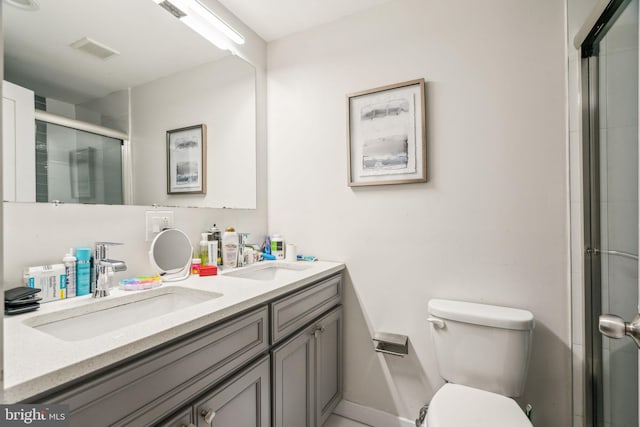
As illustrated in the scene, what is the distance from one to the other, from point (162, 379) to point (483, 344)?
120 centimetres

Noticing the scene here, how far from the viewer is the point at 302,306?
4.50 feet

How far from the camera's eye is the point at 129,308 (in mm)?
1103

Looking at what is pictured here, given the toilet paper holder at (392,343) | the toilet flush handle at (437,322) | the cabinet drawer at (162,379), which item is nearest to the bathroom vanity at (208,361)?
the cabinet drawer at (162,379)

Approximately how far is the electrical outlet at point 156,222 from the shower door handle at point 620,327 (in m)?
1.53

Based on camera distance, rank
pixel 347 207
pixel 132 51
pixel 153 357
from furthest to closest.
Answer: pixel 347 207 → pixel 132 51 → pixel 153 357

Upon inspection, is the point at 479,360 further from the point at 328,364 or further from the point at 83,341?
the point at 83,341

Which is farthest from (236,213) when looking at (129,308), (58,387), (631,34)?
(631,34)

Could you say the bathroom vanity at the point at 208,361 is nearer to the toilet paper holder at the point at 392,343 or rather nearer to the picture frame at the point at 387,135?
the toilet paper holder at the point at 392,343

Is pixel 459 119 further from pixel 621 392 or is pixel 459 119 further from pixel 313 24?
pixel 621 392

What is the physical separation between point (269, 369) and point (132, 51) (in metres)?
1.39

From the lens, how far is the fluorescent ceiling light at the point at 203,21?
1.44 meters

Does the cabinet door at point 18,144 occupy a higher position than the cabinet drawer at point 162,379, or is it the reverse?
the cabinet door at point 18,144

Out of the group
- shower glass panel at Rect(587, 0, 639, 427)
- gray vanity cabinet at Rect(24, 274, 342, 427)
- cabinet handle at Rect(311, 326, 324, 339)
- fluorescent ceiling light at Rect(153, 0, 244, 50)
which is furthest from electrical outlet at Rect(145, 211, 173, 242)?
shower glass panel at Rect(587, 0, 639, 427)

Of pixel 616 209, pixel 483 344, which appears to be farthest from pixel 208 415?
pixel 616 209
